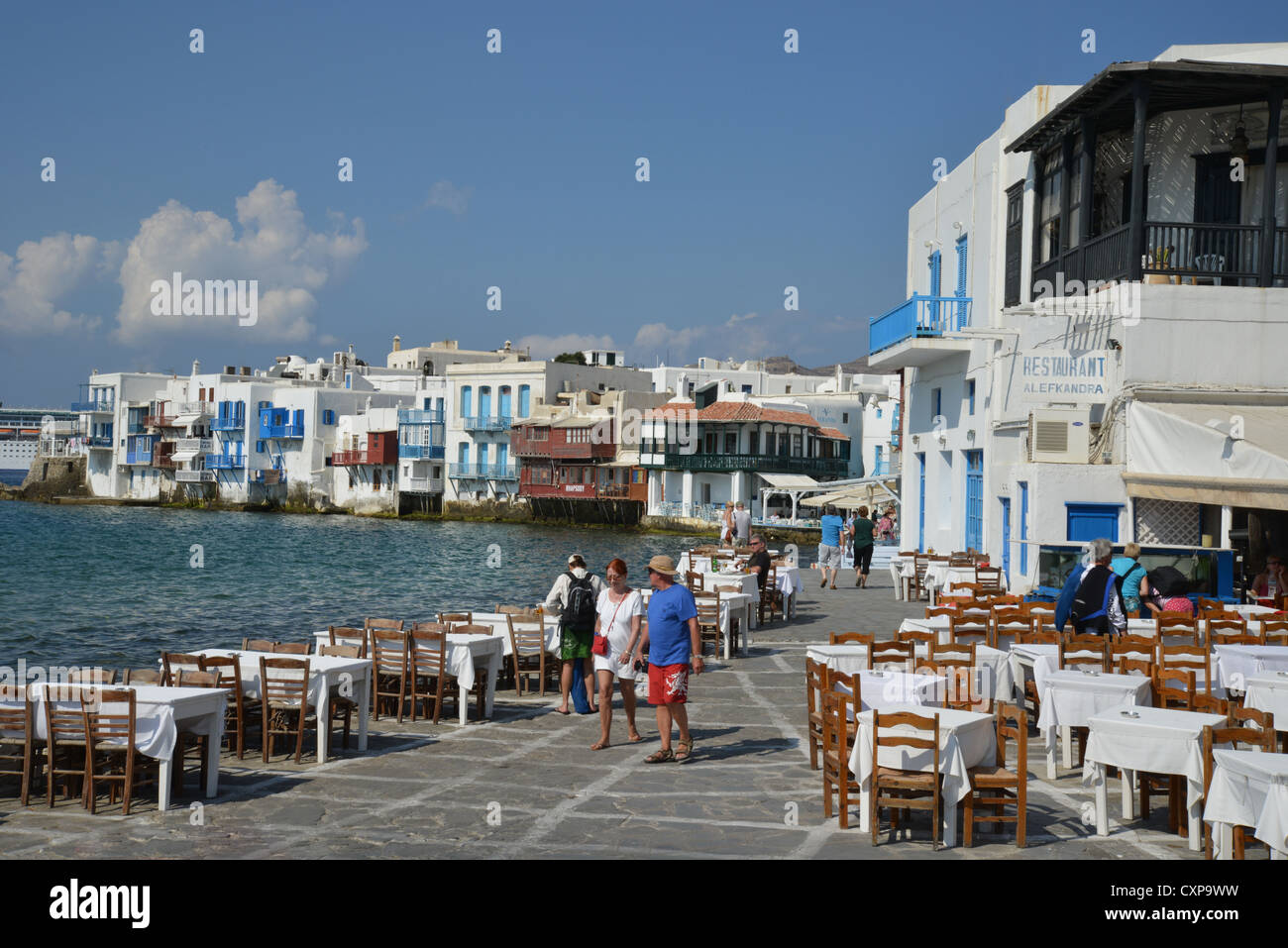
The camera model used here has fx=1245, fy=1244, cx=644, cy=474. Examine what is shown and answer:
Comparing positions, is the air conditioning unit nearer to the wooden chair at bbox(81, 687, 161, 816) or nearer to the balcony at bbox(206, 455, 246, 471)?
the wooden chair at bbox(81, 687, 161, 816)

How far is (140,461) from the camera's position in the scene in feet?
350

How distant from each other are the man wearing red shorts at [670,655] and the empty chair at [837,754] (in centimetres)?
168

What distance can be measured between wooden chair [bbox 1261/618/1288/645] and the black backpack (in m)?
6.47

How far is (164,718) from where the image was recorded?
28.7 feet

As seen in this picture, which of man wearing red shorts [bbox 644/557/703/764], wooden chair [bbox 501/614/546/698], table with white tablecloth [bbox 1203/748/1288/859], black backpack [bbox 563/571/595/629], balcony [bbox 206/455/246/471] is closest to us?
table with white tablecloth [bbox 1203/748/1288/859]

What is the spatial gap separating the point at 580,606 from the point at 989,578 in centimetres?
1091

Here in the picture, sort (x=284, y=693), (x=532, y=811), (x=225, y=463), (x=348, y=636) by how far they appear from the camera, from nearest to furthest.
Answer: (x=532, y=811) → (x=284, y=693) → (x=348, y=636) → (x=225, y=463)

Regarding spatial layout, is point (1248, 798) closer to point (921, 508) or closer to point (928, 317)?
point (928, 317)

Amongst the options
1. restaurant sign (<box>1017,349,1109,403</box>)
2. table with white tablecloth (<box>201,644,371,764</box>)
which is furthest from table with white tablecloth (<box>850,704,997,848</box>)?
restaurant sign (<box>1017,349,1109,403</box>)

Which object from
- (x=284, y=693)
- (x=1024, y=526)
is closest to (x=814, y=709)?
(x=284, y=693)

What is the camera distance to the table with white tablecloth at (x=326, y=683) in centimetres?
1048

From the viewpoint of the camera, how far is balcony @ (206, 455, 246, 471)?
9731cm
